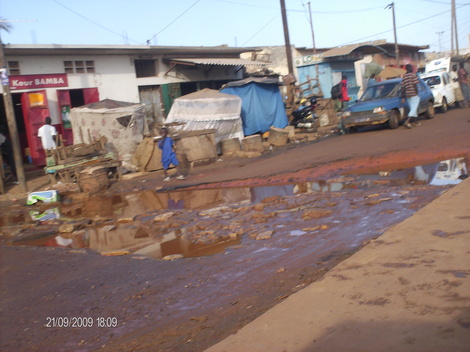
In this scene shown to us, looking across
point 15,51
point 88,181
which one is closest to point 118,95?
point 15,51

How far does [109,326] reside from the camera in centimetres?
446

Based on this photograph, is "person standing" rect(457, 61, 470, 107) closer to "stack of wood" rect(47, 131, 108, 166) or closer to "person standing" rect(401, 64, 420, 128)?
"person standing" rect(401, 64, 420, 128)

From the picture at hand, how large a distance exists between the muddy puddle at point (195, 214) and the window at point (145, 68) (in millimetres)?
9513

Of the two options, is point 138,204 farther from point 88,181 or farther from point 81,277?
point 81,277

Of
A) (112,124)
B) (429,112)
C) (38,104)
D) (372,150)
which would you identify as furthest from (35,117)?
(429,112)

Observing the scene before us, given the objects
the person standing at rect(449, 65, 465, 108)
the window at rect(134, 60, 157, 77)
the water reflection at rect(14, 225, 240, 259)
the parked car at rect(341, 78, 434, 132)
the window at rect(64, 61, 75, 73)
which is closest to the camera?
the water reflection at rect(14, 225, 240, 259)

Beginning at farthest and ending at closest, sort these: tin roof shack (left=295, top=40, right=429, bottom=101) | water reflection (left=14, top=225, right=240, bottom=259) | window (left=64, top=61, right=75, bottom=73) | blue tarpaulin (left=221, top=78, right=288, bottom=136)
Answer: tin roof shack (left=295, top=40, right=429, bottom=101) → blue tarpaulin (left=221, top=78, right=288, bottom=136) → window (left=64, top=61, right=75, bottom=73) → water reflection (left=14, top=225, right=240, bottom=259)

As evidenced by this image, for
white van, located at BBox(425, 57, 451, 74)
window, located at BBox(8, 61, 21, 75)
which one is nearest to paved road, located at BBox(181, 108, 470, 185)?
window, located at BBox(8, 61, 21, 75)

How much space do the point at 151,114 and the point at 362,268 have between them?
16565mm

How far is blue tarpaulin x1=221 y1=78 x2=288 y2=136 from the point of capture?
1886 centimetres

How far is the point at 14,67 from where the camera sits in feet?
51.6

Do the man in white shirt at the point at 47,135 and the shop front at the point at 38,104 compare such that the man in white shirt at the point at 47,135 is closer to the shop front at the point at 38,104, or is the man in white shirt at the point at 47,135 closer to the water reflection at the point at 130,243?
the shop front at the point at 38,104
